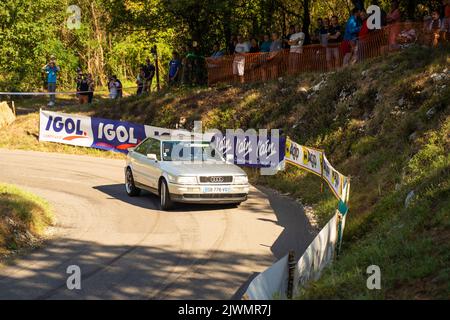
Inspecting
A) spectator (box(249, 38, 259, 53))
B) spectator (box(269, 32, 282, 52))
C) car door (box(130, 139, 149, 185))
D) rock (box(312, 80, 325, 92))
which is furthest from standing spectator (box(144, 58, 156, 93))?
car door (box(130, 139, 149, 185))

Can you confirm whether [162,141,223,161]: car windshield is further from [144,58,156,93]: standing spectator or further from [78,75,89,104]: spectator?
[78,75,89,104]: spectator

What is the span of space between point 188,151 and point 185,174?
1.56 m

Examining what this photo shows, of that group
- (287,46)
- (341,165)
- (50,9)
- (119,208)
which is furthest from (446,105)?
(50,9)

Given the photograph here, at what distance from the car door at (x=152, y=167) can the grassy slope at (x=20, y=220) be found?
2408mm

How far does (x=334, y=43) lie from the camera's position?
23.1m

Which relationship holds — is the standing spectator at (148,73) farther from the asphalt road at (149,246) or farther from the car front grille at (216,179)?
Answer: the car front grille at (216,179)

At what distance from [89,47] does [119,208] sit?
3555 cm

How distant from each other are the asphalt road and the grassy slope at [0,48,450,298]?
129cm

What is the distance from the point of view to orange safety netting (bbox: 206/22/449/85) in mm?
20750

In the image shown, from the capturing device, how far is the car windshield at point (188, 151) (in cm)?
1617

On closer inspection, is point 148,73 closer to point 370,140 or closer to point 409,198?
point 370,140

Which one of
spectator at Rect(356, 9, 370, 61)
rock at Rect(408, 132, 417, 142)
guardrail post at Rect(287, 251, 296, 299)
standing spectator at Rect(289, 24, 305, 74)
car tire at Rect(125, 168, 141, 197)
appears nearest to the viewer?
guardrail post at Rect(287, 251, 296, 299)

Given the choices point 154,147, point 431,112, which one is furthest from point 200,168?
point 431,112
